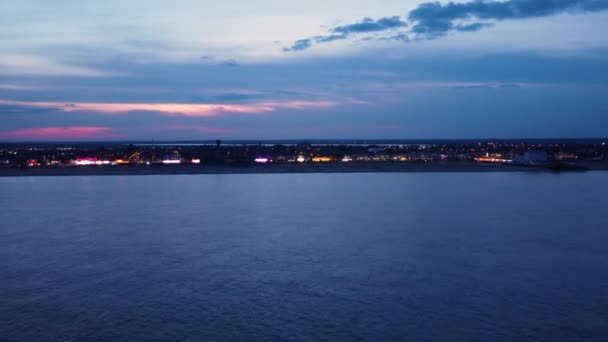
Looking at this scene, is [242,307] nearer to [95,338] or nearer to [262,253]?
[95,338]

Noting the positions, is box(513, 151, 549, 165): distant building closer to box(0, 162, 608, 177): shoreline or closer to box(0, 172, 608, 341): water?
box(0, 162, 608, 177): shoreline

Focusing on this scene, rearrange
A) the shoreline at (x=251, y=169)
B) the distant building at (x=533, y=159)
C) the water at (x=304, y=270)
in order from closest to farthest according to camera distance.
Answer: the water at (x=304, y=270) → the shoreline at (x=251, y=169) → the distant building at (x=533, y=159)

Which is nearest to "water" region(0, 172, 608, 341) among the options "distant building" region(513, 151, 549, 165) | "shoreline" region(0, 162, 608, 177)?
"shoreline" region(0, 162, 608, 177)

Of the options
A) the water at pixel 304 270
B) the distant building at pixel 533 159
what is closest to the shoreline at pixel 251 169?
the distant building at pixel 533 159

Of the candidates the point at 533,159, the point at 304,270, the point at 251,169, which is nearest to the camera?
the point at 304,270

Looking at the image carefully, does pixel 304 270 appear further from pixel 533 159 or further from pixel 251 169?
pixel 533 159

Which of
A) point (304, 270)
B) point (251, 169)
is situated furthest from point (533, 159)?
point (304, 270)

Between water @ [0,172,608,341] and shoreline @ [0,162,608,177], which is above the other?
shoreline @ [0,162,608,177]

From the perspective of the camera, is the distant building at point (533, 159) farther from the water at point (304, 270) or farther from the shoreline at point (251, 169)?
the water at point (304, 270)

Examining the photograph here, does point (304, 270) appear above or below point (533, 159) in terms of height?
below
